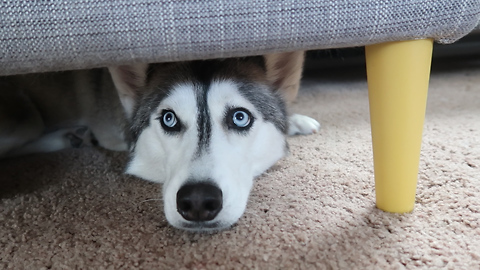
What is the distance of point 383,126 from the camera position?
118cm

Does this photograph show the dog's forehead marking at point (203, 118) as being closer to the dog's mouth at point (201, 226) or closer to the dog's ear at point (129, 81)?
the dog's mouth at point (201, 226)

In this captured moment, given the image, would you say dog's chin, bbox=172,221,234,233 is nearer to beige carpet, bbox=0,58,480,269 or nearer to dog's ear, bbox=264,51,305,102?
beige carpet, bbox=0,58,480,269

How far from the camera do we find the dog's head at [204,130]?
120cm

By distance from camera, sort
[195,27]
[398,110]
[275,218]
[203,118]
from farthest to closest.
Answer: [203,118], [275,218], [398,110], [195,27]

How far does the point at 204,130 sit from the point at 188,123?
0.08 m

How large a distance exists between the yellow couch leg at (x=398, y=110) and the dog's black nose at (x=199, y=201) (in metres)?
0.54

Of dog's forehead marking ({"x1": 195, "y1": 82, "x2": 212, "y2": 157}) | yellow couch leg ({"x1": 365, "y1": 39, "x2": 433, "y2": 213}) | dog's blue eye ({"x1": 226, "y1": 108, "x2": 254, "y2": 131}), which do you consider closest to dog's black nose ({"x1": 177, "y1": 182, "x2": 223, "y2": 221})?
dog's forehead marking ({"x1": 195, "y1": 82, "x2": 212, "y2": 157})

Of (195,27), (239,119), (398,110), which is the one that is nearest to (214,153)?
(239,119)

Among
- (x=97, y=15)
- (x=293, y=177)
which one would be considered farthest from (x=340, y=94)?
(x=97, y=15)

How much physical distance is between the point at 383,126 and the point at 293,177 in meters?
0.56

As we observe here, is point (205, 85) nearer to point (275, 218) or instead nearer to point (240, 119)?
point (240, 119)

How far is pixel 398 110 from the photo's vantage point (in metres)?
1.14

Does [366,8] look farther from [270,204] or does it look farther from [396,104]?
[270,204]

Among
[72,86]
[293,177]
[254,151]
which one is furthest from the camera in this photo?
[72,86]
